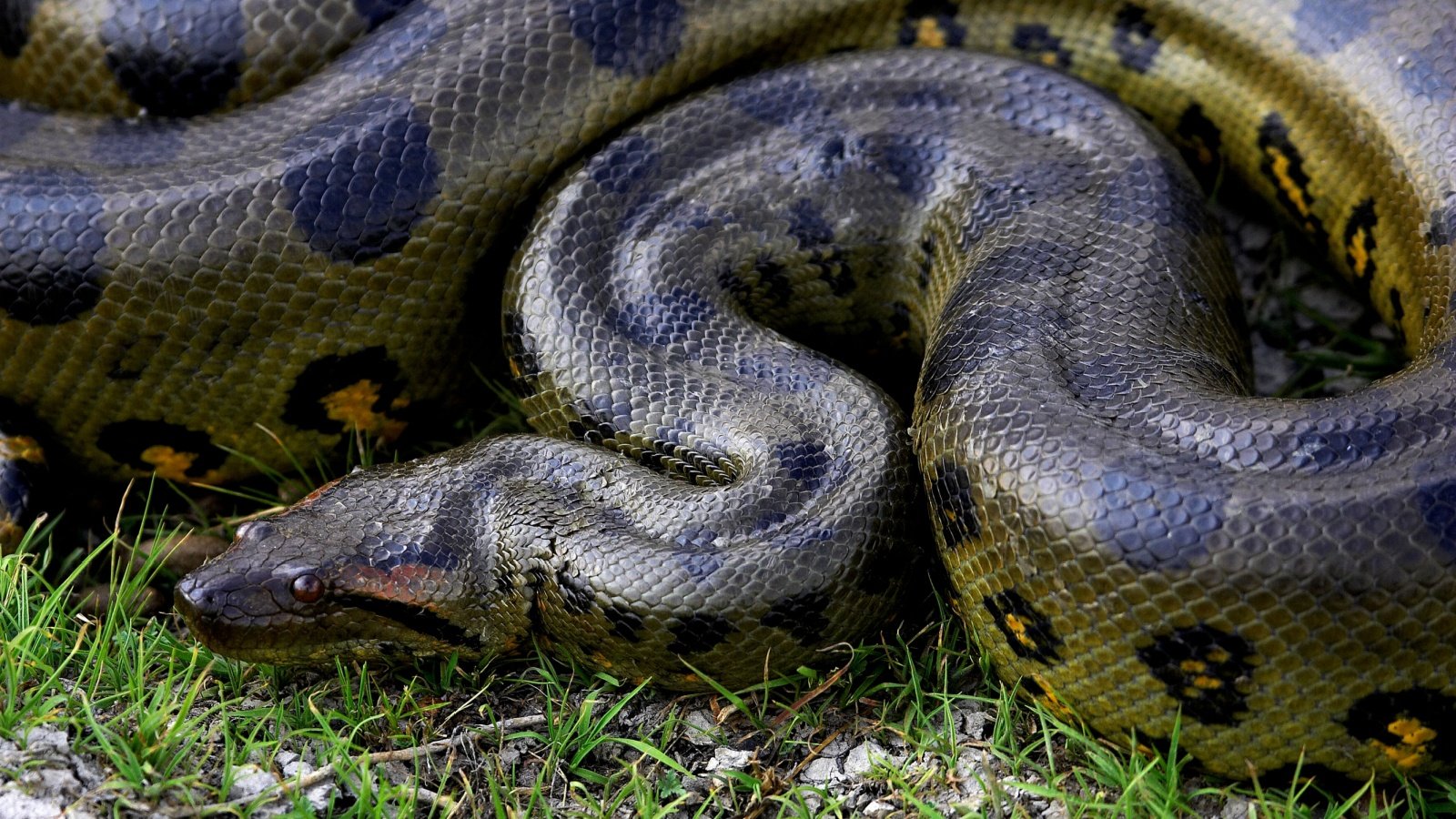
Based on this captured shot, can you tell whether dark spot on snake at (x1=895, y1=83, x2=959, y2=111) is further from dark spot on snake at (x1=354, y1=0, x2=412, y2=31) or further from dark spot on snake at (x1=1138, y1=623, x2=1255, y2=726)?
dark spot on snake at (x1=1138, y1=623, x2=1255, y2=726)

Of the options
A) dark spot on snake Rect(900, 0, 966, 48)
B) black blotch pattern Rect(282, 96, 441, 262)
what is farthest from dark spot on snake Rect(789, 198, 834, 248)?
black blotch pattern Rect(282, 96, 441, 262)

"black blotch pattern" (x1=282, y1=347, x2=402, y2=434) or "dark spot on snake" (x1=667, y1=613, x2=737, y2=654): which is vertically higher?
"dark spot on snake" (x1=667, y1=613, x2=737, y2=654)

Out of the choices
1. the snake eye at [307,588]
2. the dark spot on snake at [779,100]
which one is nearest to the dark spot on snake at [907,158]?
the dark spot on snake at [779,100]

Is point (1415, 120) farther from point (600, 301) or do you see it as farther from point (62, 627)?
point (62, 627)

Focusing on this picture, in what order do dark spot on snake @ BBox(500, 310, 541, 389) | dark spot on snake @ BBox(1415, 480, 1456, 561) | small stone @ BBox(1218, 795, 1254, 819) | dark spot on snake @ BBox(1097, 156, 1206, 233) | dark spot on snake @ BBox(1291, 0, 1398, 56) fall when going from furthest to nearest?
dark spot on snake @ BBox(1291, 0, 1398, 56) → dark spot on snake @ BBox(500, 310, 541, 389) → dark spot on snake @ BBox(1097, 156, 1206, 233) → small stone @ BBox(1218, 795, 1254, 819) → dark spot on snake @ BBox(1415, 480, 1456, 561)

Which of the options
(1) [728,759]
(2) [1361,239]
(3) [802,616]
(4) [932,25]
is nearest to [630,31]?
(4) [932,25]

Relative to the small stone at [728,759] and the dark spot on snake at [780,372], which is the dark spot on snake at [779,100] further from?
the small stone at [728,759]

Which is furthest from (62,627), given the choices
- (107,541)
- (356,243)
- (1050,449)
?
(1050,449)

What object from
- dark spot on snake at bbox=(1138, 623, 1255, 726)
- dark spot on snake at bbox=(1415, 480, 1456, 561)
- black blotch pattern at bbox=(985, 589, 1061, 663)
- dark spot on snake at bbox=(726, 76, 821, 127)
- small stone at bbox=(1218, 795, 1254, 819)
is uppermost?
dark spot on snake at bbox=(1415, 480, 1456, 561)
